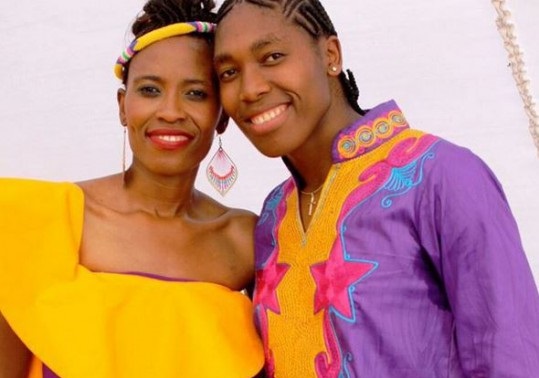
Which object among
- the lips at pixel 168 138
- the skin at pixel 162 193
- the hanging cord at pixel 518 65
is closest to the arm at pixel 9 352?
the skin at pixel 162 193

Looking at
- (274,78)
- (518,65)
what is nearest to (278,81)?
(274,78)

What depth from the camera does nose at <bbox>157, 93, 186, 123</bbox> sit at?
4.66 ft

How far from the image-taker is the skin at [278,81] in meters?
1.22

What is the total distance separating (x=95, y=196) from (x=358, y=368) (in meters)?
0.59

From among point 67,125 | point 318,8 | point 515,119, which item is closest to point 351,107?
point 318,8

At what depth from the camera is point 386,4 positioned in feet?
7.86

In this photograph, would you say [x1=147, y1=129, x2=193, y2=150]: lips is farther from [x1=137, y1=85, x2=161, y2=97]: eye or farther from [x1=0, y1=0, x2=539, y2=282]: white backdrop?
[x1=0, y1=0, x2=539, y2=282]: white backdrop

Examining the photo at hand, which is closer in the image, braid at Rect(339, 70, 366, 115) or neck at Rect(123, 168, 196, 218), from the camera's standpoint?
braid at Rect(339, 70, 366, 115)

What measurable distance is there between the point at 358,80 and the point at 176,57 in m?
0.95

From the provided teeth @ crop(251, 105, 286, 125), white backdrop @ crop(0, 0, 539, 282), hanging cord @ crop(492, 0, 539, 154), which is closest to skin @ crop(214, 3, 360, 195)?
teeth @ crop(251, 105, 286, 125)

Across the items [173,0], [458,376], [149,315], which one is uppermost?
[173,0]

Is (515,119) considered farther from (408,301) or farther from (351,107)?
(408,301)

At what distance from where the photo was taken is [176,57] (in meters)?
1.46

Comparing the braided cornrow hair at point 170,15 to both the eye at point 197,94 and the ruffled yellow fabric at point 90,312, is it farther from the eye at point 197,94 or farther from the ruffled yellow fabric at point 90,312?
the ruffled yellow fabric at point 90,312
